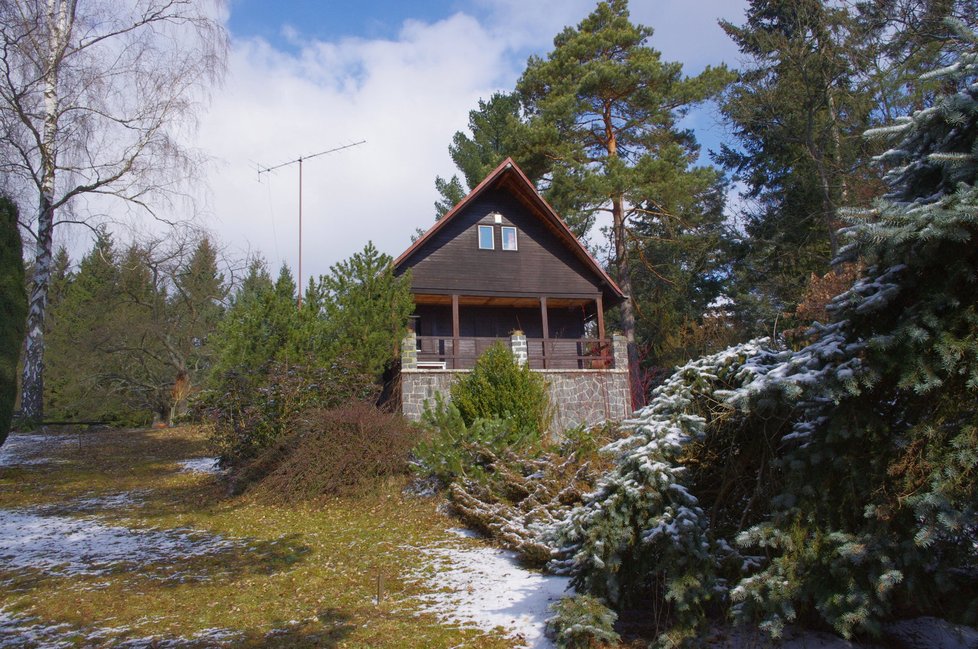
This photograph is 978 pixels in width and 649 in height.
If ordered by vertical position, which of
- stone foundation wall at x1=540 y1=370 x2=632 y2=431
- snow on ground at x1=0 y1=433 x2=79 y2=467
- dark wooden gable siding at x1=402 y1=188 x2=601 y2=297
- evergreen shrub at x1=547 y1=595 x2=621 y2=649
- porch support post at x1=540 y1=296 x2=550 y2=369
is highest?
dark wooden gable siding at x1=402 y1=188 x2=601 y2=297

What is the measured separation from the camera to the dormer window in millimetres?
19188

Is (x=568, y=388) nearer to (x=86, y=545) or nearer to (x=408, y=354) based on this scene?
(x=408, y=354)

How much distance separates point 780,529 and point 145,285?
95.5 ft

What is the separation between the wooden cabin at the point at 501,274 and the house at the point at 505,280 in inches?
1.1

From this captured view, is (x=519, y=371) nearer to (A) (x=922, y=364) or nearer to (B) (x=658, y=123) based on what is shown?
(A) (x=922, y=364)

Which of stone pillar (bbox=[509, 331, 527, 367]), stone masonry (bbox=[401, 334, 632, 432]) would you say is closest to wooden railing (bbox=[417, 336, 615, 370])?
stone masonry (bbox=[401, 334, 632, 432])

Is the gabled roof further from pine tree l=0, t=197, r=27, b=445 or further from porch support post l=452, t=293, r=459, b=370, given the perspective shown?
pine tree l=0, t=197, r=27, b=445

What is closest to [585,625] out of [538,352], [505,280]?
[505,280]

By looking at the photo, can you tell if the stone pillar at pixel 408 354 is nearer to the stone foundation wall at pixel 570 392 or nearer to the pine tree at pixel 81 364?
the stone foundation wall at pixel 570 392

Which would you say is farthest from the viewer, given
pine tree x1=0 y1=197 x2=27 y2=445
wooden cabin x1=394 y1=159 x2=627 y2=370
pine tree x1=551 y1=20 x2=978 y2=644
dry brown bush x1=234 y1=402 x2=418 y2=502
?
wooden cabin x1=394 y1=159 x2=627 y2=370

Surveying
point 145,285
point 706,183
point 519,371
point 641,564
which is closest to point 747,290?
point 706,183

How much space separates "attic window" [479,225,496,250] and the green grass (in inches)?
381

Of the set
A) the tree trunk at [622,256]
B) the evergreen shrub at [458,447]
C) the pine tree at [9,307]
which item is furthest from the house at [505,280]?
the pine tree at [9,307]

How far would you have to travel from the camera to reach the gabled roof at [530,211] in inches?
712
